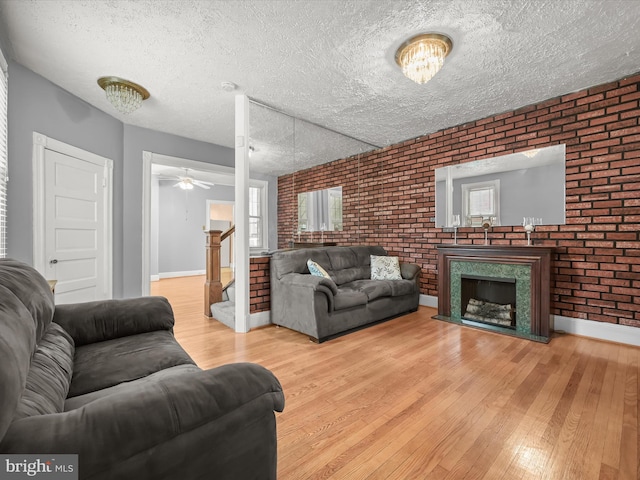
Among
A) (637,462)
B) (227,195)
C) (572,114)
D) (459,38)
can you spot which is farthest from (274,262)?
(227,195)

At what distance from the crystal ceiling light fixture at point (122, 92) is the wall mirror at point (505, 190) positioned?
151 inches

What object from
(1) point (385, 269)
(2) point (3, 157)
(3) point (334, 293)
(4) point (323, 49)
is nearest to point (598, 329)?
(1) point (385, 269)

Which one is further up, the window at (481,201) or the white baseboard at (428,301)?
the window at (481,201)

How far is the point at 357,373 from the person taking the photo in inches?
88.6

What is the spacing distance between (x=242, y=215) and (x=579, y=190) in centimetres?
363

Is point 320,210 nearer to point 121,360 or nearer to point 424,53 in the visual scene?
point 424,53

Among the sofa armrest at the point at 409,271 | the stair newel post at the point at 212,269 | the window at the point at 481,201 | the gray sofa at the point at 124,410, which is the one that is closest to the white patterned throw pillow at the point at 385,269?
the sofa armrest at the point at 409,271

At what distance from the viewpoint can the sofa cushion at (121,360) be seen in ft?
4.03

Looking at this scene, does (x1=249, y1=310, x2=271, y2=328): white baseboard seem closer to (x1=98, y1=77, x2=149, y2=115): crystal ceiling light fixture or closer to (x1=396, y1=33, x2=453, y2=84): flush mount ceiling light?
(x1=98, y1=77, x2=149, y2=115): crystal ceiling light fixture

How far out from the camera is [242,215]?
327 centimetres

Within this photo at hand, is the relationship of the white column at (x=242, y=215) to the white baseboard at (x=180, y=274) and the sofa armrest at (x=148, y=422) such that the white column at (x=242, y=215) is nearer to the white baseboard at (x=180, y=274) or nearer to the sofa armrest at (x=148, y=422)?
the sofa armrest at (x=148, y=422)

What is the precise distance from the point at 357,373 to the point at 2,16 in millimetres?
3625

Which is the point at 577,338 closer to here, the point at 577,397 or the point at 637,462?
the point at 577,397

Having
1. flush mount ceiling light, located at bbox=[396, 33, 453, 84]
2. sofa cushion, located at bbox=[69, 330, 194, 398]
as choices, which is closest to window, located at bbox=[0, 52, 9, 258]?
sofa cushion, located at bbox=[69, 330, 194, 398]
